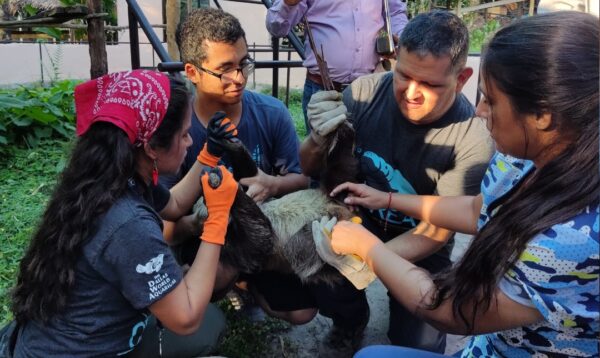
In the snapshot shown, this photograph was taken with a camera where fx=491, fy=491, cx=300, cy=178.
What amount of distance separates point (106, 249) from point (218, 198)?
53cm

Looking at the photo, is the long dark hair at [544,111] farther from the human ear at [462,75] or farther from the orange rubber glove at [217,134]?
the orange rubber glove at [217,134]

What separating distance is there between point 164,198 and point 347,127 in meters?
1.00

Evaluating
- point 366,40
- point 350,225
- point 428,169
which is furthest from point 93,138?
point 366,40

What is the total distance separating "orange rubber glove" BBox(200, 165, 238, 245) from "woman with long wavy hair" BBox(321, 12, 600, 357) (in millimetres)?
832

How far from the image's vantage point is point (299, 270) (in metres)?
2.71

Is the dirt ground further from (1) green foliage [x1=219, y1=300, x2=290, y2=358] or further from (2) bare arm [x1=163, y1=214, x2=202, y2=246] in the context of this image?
(2) bare arm [x1=163, y1=214, x2=202, y2=246]

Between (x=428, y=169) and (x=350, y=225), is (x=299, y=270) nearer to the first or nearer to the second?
(x=350, y=225)

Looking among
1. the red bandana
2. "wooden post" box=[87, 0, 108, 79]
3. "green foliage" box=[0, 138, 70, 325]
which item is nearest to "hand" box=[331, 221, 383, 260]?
the red bandana

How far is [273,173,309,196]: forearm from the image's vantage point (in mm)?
2904

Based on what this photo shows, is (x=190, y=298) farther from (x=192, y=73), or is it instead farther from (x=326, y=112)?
(x=192, y=73)

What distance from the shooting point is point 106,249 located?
1.76 m

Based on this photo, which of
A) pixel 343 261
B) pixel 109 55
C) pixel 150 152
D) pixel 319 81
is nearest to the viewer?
pixel 150 152

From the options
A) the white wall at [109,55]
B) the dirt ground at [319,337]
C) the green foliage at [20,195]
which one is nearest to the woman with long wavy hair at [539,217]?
the dirt ground at [319,337]

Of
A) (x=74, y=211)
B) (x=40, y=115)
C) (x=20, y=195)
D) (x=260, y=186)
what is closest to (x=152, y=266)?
(x=74, y=211)
